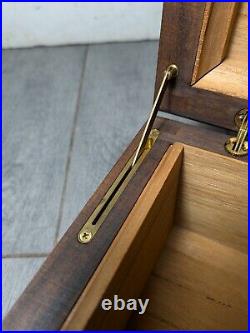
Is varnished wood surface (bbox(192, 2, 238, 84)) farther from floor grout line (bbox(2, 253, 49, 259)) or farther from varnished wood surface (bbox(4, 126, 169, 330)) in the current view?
floor grout line (bbox(2, 253, 49, 259))

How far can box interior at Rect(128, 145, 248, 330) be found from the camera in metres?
0.65

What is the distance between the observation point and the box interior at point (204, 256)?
0.65 m

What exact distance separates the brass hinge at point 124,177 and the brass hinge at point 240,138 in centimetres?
11

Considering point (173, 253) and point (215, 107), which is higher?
point (215, 107)

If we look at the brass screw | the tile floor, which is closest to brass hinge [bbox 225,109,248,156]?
the brass screw

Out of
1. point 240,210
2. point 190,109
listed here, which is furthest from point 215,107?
point 240,210

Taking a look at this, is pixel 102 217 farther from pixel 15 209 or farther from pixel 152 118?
pixel 15 209

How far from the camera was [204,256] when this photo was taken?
0.74 metres

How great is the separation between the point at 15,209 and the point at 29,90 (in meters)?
0.48

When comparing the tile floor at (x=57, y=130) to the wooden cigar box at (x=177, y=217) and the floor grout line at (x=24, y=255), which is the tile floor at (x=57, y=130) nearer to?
the floor grout line at (x=24, y=255)

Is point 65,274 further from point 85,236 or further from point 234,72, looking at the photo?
point 234,72

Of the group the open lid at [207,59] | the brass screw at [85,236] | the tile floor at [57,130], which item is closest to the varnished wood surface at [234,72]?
the open lid at [207,59]

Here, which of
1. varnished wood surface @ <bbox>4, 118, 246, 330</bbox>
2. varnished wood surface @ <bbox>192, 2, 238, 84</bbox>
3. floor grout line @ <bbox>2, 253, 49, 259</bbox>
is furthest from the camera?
floor grout line @ <bbox>2, 253, 49, 259</bbox>

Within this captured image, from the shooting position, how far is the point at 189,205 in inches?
28.2
